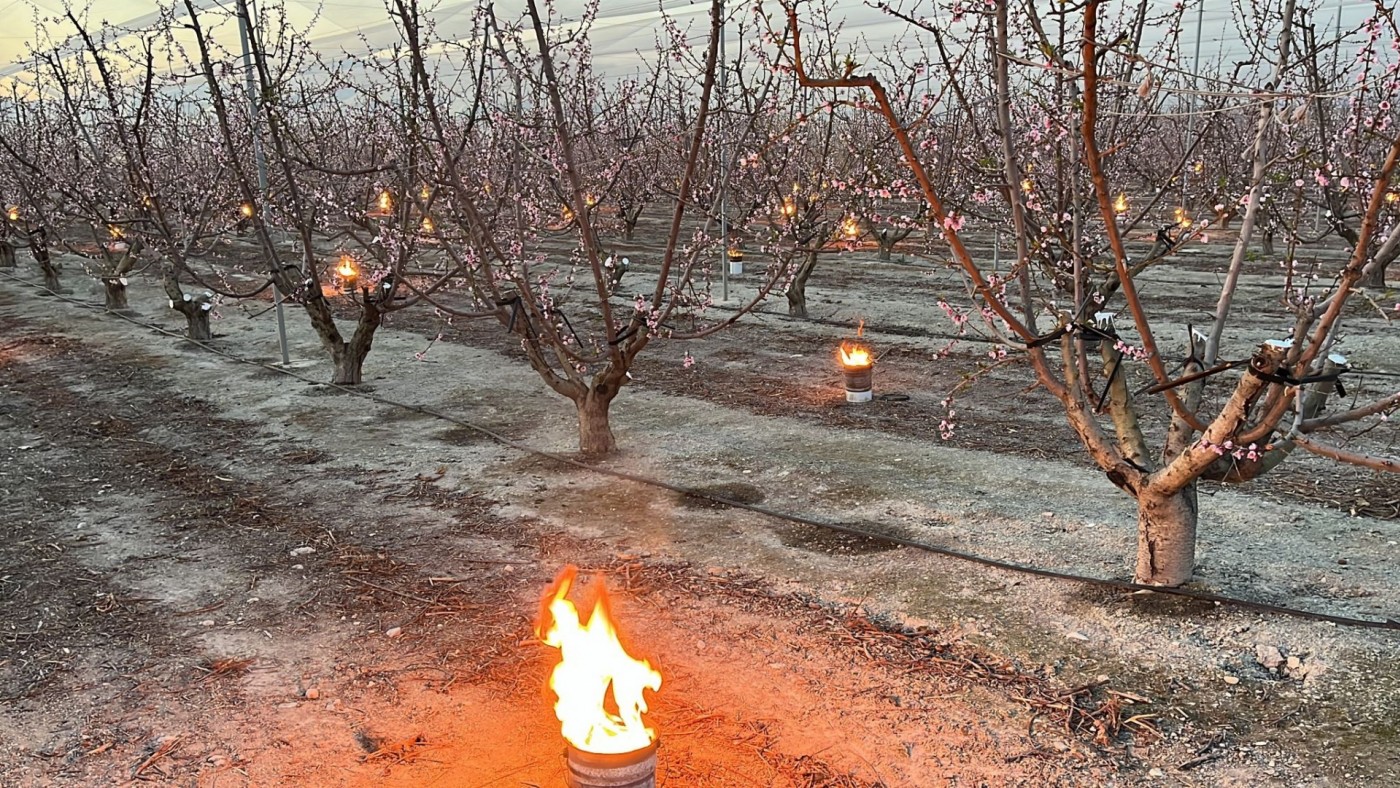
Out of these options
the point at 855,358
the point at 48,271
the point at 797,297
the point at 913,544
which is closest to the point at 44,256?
the point at 48,271

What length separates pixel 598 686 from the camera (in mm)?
3410

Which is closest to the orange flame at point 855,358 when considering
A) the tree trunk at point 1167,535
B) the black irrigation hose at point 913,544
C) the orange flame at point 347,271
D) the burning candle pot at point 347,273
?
the black irrigation hose at point 913,544

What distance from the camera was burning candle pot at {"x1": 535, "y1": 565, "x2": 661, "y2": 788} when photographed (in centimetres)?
319

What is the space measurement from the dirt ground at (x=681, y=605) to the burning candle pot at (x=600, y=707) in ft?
2.43

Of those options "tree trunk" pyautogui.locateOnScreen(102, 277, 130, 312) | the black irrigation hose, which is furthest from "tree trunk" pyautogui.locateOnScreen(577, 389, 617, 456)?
"tree trunk" pyautogui.locateOnScreen(102, 277, 130, 312)

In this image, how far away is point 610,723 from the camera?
11.0 feet

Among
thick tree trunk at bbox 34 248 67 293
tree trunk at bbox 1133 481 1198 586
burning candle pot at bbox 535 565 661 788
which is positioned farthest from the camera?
thick tree trunk at bbox 34 248 67 293

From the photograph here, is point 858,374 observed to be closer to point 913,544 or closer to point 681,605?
point 913,544

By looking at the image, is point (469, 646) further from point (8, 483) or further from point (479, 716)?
point (8, 483)

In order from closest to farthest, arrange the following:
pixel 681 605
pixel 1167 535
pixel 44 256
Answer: pixel 1167 535 → pixel 681 605 → pixel 44 256

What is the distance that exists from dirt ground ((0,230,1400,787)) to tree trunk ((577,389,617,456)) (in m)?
0.29

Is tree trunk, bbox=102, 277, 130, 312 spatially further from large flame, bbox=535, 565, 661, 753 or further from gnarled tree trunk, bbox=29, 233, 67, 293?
large flame, bbox=535, 565, 661, 753

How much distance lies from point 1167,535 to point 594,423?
178 inches

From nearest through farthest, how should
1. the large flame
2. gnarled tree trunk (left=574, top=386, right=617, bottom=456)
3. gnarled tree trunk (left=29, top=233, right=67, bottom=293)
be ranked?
the large flame
gnarled tree trunk (left=574, top=386, right=617, bottom=456)
gnarled tree trunk (left=29, top=233, right=67, bottom=293)
